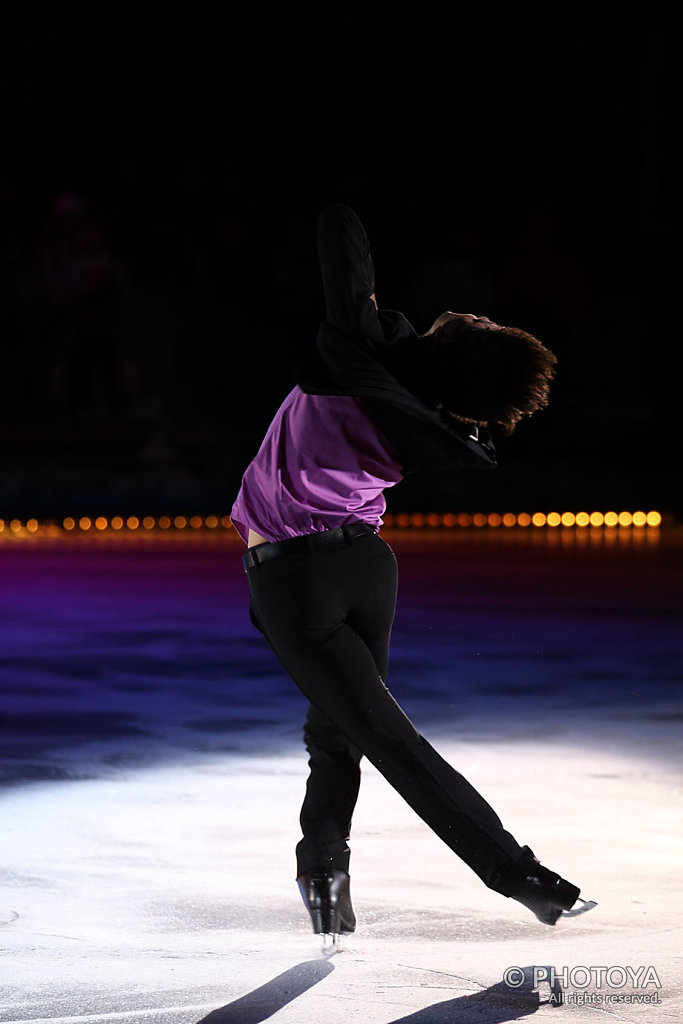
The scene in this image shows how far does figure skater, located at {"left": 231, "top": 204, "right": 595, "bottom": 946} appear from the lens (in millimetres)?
4234

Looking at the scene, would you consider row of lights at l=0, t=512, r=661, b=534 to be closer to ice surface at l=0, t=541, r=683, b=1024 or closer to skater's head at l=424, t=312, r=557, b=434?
ice surface at l=0, t=541, r=683, b=1024

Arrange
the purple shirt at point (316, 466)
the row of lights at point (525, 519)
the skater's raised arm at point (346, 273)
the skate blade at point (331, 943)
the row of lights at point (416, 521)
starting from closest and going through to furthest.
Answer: the skater's raised arm at point (346, 273)
the purple shirt at point (316, 466)
the skate blade at point (331, 943)
the row of lights at point (416, 521)
the row of lights at point (525, 519)

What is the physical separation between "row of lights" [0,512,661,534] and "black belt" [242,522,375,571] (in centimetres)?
1904

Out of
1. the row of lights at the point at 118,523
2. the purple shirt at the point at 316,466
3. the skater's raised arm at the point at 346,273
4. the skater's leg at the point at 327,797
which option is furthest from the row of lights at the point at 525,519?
the skater's raised arm at the point at 346,273

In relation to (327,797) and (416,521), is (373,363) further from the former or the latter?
(416,521)

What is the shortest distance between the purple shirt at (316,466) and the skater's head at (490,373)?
21 cm

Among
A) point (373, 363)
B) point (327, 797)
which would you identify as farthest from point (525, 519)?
point (373, 363)

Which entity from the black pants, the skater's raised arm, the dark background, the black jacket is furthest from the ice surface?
the dark background

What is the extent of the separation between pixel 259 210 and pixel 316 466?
3673 cm

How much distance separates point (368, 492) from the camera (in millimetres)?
4484

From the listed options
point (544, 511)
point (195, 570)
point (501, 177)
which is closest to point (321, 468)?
point (195, 570)

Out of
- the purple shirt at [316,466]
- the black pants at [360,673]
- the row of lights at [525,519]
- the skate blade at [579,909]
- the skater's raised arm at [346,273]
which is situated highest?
the skater's raised arm at [346,273]

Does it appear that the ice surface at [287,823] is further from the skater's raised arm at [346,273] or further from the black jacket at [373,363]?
the skater's raised arm at [346,273]

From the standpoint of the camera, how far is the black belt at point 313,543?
438 centimetres
